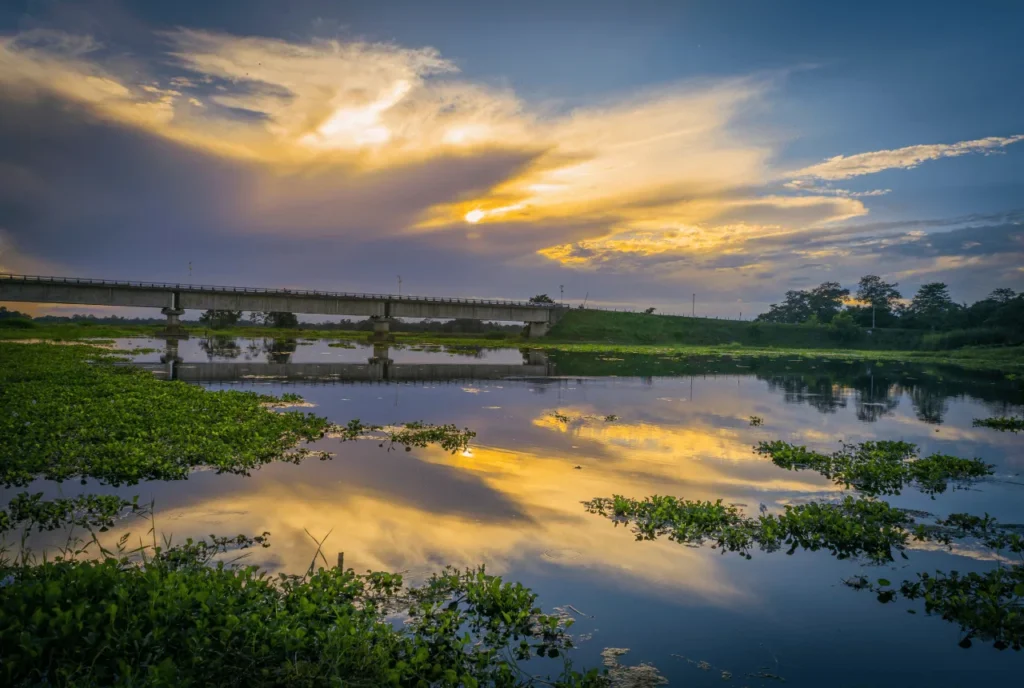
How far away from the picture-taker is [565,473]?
16.3 m

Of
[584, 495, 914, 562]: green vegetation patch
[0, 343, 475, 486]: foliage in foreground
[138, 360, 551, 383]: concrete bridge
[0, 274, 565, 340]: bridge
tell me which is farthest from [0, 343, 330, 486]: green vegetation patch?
[0, 274, 565, 340]: bridge

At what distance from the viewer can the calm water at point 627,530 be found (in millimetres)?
7809

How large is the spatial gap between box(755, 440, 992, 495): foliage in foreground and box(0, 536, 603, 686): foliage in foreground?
40.2 ft

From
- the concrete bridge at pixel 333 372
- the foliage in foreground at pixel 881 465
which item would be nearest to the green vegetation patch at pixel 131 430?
the concrete bridge at pixel 333 372

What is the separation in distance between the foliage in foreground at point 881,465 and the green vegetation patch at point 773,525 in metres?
2.87

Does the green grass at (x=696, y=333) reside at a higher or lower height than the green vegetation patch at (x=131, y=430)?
higher

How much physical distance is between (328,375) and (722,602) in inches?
1466

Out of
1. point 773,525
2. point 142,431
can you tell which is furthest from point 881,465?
point 142,431

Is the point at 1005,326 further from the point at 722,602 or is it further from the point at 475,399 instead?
the point at 722,602

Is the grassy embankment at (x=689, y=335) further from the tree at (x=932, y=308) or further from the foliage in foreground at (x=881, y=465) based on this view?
the foliage in foreground at (x=881, y=465)

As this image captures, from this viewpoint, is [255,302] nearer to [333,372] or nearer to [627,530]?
[333,372]

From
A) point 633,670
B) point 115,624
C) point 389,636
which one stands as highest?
point 115,624

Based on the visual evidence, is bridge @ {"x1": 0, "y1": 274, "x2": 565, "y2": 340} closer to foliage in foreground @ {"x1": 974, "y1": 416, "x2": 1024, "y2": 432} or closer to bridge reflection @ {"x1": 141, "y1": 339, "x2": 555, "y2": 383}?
bridge reflection @ {"x1": 141, "y1": 339, "x2": 555, "y2": 383}

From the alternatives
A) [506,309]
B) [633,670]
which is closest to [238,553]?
[633,670]
